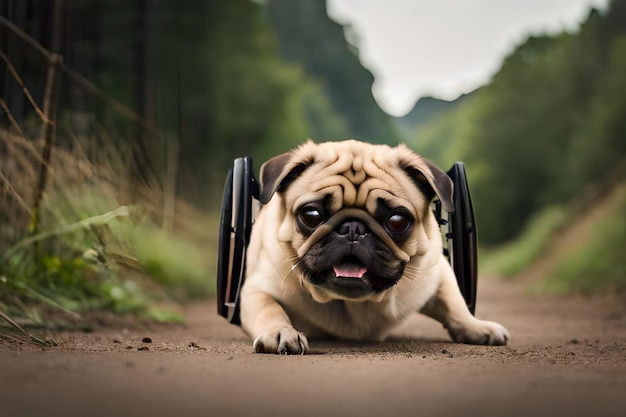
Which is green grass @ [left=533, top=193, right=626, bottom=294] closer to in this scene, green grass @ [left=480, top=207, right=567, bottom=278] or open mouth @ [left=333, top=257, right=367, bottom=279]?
green grass @ [left=480, top=207, right=567, bottom=278]

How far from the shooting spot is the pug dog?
363cm

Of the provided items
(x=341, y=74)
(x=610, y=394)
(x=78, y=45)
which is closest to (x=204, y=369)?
(x=610, y=394)

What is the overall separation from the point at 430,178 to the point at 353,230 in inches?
21.3

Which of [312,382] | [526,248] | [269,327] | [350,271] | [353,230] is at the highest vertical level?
[526,248]

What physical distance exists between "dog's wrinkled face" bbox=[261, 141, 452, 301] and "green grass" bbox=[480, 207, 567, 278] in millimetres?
14090

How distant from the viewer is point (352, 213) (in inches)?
144

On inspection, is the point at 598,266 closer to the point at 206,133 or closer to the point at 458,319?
the point at 458,319

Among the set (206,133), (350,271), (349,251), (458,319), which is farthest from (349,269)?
(206,133)

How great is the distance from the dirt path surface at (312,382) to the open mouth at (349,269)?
391 millimetres

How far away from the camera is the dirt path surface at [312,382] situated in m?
2.09

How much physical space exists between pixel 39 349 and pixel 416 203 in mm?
2034

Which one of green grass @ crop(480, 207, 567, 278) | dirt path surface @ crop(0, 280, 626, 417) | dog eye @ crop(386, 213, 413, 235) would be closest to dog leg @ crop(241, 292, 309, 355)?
dirt path surface @ crop(0, 280, 626, 417)

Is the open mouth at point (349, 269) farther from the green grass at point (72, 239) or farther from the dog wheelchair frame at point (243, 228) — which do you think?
the green grass at point (72, 239)

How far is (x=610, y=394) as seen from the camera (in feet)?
7.50
